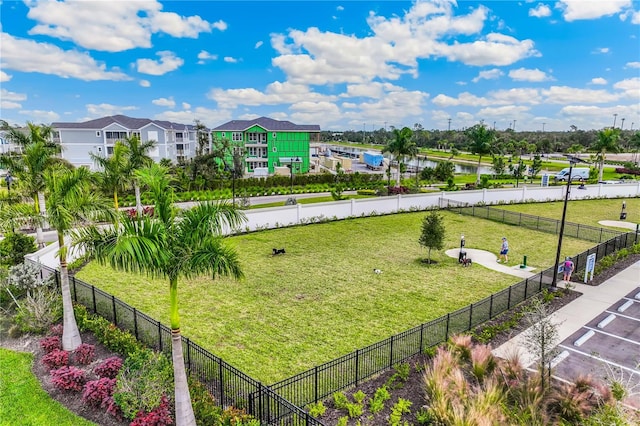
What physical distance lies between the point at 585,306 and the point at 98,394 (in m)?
15.8

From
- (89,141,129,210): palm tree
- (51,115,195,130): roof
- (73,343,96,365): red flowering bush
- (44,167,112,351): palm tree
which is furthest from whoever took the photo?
(51,115,195,130): roof

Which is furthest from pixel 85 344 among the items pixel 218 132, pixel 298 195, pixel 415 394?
pixel 218 132

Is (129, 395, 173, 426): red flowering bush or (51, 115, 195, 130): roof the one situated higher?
(51, 115, 195, 130): roof

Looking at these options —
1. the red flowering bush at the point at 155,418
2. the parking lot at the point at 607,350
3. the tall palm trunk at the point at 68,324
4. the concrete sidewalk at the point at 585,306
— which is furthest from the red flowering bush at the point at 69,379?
the parking lot at the point at 607,350

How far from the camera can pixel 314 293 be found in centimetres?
1667

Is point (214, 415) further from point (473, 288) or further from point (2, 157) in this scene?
point (2, 157)

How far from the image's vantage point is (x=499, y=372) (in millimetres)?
10227

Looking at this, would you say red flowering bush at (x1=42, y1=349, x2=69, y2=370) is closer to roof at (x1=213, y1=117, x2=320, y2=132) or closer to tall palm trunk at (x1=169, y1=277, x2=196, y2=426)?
tall palm trunk at (x1=169, y1=277, x2=196, y2=426)

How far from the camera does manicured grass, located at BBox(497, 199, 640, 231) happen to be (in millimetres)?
32250

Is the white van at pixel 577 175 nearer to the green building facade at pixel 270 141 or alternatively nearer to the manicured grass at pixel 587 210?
the manicured grass at pixel 587 210

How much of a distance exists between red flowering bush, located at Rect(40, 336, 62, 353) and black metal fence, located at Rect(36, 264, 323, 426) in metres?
1.53

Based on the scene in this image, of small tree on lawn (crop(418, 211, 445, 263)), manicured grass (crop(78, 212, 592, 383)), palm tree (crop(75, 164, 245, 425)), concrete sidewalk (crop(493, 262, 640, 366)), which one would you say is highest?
palm tree (crop(75, 164, 245, 425))

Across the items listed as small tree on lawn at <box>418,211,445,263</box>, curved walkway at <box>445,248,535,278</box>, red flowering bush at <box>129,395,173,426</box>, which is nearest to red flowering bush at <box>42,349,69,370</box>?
red flowering bush at <box>129,395,173,426</box>

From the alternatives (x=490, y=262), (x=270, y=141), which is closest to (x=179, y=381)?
(x=490, y=262)
